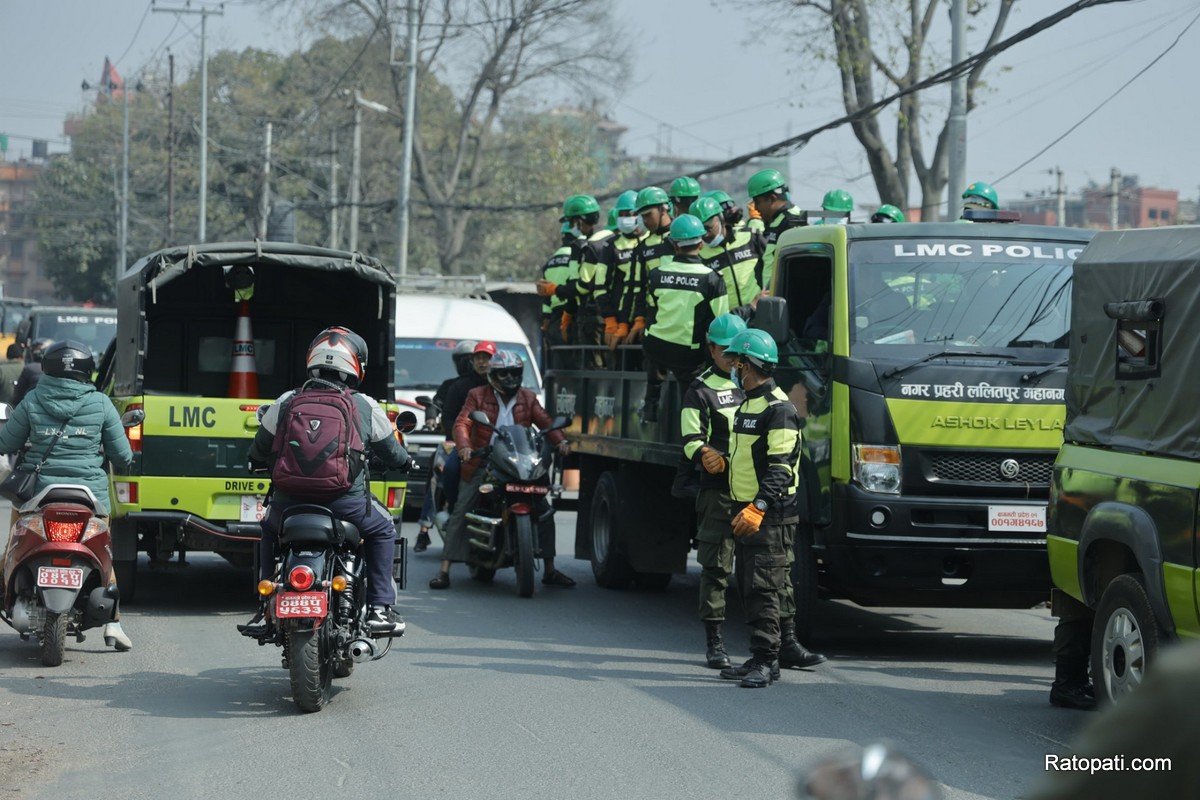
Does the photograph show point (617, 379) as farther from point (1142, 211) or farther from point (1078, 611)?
point (1142, 211)

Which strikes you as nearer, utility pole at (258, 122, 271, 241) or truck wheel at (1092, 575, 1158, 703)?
truck wheel at (1092, 575, 1158, 703)

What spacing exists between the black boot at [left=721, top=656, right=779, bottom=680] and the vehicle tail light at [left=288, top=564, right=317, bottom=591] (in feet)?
7.90

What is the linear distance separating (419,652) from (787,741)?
3.09 metres

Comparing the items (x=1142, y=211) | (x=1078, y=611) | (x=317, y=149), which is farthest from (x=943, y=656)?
(x=1142, y=211)

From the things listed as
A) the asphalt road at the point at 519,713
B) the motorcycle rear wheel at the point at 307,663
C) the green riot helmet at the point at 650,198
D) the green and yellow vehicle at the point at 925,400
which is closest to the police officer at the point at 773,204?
the green riot helmet at the point at 650,198

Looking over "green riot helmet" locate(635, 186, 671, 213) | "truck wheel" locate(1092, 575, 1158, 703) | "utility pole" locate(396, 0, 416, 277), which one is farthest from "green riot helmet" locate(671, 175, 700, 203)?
"utility pole" locate(396, 0, 416, 277)

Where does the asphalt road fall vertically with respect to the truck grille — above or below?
below

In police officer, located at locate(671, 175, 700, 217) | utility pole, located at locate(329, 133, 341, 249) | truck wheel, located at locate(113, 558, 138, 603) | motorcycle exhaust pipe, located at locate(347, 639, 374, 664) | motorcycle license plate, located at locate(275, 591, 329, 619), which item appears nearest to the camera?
motorcycle license plate, located at locate(275, 591, 329, 619)

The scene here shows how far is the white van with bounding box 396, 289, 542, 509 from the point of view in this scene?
1762cm

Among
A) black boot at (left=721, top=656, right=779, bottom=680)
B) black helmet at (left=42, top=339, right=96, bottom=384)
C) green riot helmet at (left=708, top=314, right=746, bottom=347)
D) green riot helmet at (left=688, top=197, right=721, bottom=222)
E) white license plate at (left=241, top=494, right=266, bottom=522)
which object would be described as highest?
green riot helmet at (left=688, top=197, right=721, bottom=222)

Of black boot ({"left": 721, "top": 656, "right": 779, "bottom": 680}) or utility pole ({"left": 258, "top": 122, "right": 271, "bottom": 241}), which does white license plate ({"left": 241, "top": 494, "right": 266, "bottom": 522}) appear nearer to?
black boot ({"left": 721, "top": 656, "right": 779, "bottom": 680})

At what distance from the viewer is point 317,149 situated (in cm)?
6481

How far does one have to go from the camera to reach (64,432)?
9.02m

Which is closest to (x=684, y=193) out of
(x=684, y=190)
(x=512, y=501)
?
(x=684, y=190)
